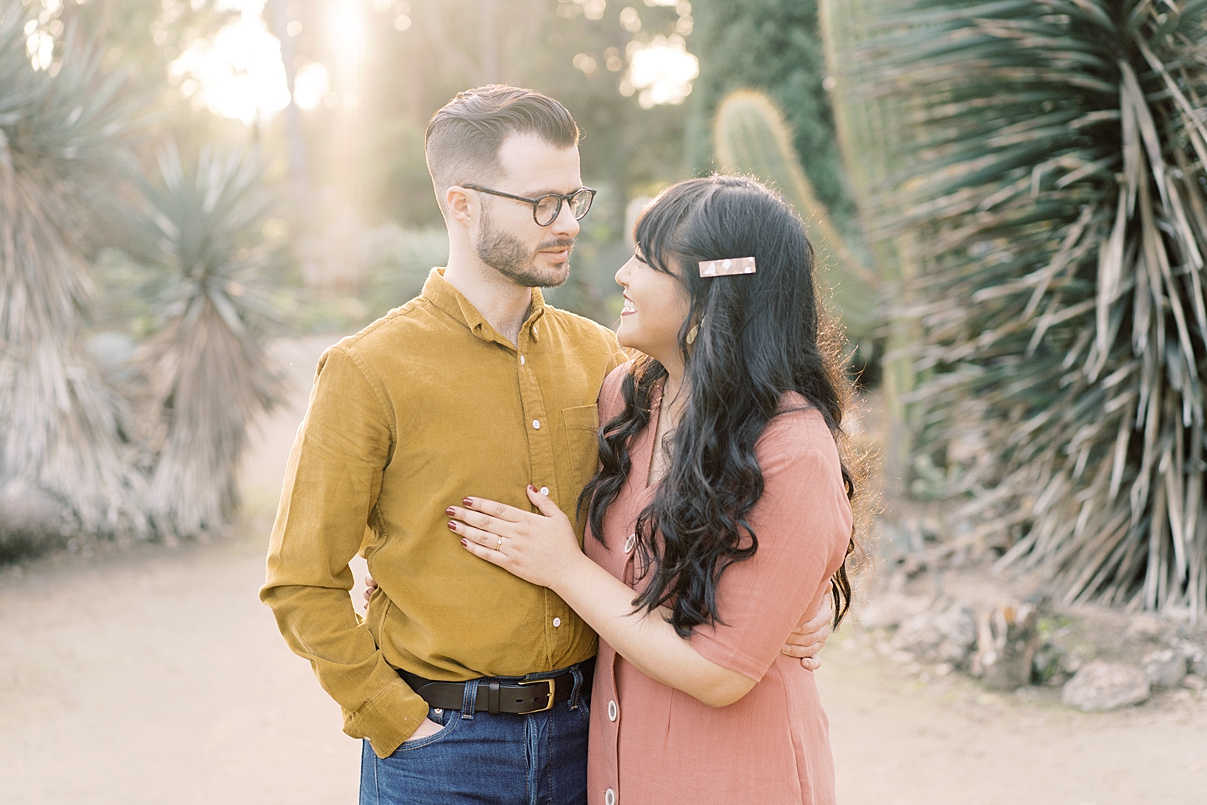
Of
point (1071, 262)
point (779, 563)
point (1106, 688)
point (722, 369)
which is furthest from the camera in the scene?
point (1071, 262)

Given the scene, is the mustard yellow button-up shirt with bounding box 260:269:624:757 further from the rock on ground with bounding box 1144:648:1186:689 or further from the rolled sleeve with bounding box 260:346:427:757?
the rock on ground with bounding box 1144:648:1186:689

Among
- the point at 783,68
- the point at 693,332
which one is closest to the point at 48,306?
the point at 693,332

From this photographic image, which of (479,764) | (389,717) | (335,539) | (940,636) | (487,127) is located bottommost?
(940,636)

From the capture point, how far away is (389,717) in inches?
75.8

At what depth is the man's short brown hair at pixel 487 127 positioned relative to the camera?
2076 millimetres

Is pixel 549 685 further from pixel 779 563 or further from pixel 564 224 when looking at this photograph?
pixel 564 224

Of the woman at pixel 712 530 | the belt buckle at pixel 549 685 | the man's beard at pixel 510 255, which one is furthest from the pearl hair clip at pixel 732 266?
the belt buckle at pixel 549 685

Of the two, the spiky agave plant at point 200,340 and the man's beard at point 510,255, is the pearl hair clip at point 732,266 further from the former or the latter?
the spiky agave plant at point 200,340

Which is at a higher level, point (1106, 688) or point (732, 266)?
point (732, 266)

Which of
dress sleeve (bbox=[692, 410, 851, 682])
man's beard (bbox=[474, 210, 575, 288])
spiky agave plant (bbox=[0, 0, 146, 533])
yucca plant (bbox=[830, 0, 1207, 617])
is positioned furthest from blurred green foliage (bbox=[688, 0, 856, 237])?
dress sleeve (bbox=[692, 410, 851, 682])

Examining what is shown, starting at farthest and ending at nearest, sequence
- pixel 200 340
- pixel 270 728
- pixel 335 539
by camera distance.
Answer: pixel 200 340 < pixel 270 728 < pixel 335 539

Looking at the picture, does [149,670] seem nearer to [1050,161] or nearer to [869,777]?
[869,777]

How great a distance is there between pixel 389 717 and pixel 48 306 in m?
5.98

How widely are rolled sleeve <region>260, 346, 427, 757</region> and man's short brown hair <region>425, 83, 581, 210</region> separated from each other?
50 centimetres
